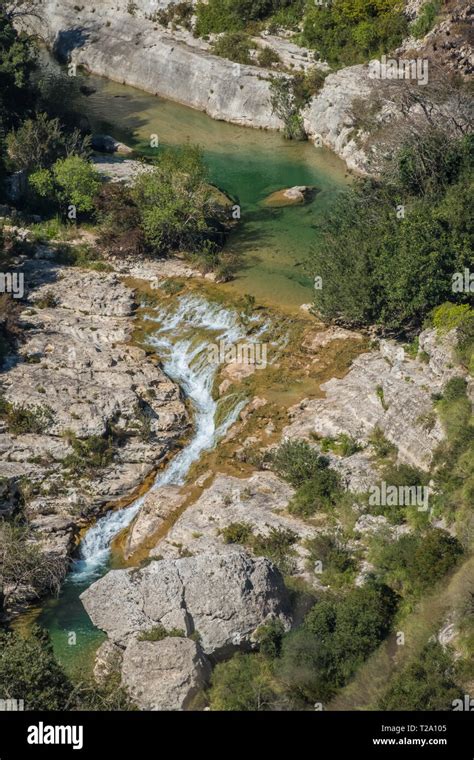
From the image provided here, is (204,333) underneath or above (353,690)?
above

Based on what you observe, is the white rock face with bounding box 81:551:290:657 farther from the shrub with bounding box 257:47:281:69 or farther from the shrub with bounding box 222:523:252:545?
the shrub with bounding box 257:47:281:69

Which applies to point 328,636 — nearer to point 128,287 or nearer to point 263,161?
point 128,287

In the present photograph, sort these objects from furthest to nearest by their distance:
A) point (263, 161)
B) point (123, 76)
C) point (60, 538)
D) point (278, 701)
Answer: point (123, 76) < point (263, 161) < point (60, 538) < point (278, 701)

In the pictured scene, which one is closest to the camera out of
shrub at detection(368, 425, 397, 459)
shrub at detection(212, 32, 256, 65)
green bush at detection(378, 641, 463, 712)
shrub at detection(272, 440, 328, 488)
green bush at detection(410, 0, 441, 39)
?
green bush at detection(378, 641, 463, 712)

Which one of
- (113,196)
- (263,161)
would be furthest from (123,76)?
(113,196)

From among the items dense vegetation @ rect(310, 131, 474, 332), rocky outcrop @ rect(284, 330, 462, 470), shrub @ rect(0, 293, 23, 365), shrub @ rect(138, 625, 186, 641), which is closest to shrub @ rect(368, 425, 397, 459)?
rocky outcrop @ rect(284, 330, 462, 470)
